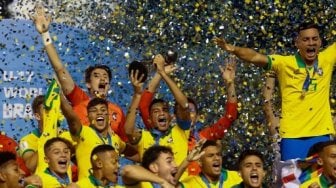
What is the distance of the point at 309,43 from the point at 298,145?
0.82 metres

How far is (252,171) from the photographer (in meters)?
7.73

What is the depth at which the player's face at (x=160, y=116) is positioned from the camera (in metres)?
8.27

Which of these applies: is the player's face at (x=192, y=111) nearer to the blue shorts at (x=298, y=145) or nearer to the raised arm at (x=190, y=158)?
the blue shorts at (x=298, y=145)

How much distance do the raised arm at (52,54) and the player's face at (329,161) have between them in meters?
2.09

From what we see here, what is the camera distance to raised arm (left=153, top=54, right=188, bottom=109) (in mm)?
8195

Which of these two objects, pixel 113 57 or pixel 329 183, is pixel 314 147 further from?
pixel 113 57

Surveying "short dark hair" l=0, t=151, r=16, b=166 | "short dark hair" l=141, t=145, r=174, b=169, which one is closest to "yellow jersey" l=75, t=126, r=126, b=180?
"short dark hair" l=141, t=145, r=174, b=169

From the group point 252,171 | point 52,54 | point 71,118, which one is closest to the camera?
point 252,171

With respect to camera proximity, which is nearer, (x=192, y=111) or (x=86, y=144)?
(x=86, y=144)

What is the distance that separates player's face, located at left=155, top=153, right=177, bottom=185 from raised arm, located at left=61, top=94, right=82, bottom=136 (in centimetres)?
83

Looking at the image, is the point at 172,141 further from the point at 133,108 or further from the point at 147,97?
the point at 147,97

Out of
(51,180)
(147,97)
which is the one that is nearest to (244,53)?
(147,97)

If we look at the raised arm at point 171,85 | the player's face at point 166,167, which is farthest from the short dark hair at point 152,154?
the raised arm at point 171,85

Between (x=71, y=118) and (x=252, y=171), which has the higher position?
(x=71, y=118)
